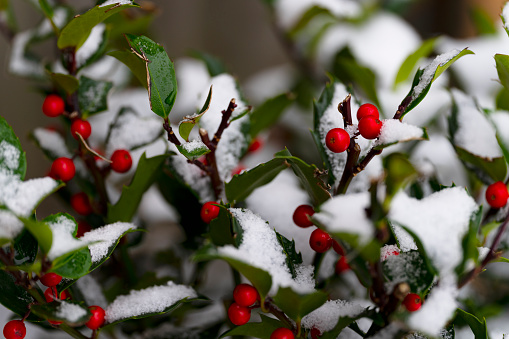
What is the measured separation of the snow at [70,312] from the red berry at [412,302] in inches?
9.2

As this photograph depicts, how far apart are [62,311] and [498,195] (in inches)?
14.7

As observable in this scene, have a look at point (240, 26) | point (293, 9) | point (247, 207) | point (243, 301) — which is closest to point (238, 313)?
point (243, 301)

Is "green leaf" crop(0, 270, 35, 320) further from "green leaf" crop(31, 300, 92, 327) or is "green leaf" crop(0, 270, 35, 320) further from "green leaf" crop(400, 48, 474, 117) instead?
"green leaf" crop(400, 48, 474, 117)

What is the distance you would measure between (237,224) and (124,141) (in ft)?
0.66

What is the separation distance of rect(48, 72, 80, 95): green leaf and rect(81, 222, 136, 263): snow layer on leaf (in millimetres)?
149

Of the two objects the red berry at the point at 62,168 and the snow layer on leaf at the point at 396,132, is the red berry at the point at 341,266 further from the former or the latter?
the red berry at the point at 62,168

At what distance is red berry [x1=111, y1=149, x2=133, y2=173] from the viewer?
48cm

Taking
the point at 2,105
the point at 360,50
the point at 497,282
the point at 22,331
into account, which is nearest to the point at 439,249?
the point at 22,331

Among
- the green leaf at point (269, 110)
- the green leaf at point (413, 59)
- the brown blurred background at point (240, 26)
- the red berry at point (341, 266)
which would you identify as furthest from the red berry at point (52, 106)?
the brown blurred background at point (240, 26)

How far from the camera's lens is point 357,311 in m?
0.37

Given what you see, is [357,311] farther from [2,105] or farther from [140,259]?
[2,105]

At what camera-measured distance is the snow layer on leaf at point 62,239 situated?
0.33 metres

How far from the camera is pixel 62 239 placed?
34 centimetres

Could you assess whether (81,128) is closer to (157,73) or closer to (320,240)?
(157,73)
